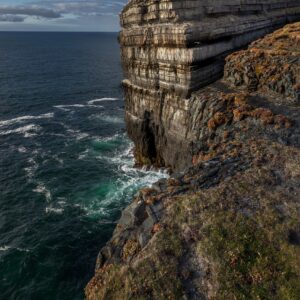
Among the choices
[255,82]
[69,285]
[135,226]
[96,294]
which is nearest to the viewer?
[96,294]

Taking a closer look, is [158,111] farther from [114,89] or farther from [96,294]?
[114,89]

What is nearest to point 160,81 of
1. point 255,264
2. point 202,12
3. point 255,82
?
point 202,12

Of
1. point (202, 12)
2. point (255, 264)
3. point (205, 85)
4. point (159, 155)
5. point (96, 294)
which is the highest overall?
point (202, 12)

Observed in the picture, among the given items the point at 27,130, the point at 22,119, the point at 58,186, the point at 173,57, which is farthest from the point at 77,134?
the point at 173,57

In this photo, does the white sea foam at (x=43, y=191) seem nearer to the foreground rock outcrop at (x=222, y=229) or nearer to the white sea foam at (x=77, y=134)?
the white sea foam at (x=77, y=134)

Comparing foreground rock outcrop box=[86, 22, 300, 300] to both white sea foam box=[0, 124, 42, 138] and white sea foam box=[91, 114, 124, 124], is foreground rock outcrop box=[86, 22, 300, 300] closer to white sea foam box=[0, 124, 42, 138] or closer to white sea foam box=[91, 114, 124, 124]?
white sea foam box=[91, 114, 124, 124]

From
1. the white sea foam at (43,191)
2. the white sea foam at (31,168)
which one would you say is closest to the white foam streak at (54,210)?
the white sea foam at (43,191)
